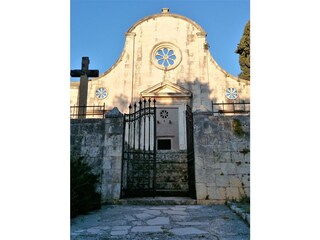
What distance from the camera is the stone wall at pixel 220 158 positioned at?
5297mm

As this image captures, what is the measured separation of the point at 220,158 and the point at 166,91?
9478mm

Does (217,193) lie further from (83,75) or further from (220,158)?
(83,75)

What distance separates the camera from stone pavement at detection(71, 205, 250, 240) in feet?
9.11

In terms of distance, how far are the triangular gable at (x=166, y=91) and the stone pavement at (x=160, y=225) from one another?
10.4 m

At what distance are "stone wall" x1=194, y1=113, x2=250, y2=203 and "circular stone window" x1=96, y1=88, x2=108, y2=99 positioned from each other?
376 inches

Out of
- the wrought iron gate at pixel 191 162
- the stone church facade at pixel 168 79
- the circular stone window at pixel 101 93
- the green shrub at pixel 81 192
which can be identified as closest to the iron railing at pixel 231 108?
the stone church facade at pixel 168 79

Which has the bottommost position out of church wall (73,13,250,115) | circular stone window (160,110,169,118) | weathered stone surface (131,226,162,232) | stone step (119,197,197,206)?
stone step (119,197,197,206)

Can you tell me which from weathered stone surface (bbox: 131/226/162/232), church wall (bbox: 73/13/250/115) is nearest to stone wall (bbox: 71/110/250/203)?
weathered stone surface (bbox: 131/226/162/232)

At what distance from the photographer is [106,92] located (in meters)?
14.7

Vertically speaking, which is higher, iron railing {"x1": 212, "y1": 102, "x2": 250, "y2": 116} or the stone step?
iron railing {"x1": 212, "y1": 102, "x2": 250, "y2": 116}

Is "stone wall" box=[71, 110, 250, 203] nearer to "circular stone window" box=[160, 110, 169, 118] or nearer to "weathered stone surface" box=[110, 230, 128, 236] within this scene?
"weathered stone surface" box=[110, 230, 128, 236]

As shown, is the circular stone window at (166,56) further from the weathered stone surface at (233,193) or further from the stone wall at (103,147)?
the weathered stone surface at (233,193)
